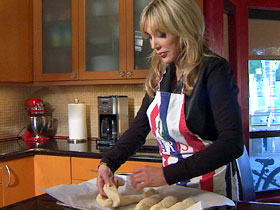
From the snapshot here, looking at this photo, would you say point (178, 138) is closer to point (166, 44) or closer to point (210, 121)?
point (210, 121)

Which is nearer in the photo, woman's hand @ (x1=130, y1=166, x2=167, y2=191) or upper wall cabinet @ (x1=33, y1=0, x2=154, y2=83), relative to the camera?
Answer: woman's hand @ (x1=130, y1=166, x2=167, y2=191)

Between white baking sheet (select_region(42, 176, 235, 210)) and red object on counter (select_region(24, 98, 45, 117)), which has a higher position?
red object on counter (select_region(24, 98, 45, 117))

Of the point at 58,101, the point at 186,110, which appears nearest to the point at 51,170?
the point at 58,101

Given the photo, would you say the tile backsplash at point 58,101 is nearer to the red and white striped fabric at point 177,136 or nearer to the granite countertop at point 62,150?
the granite countertop at point 62,150

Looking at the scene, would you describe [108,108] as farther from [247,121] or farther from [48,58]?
[247,121]

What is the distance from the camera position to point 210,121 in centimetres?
118

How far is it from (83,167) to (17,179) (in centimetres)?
42

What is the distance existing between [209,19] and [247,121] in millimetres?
926

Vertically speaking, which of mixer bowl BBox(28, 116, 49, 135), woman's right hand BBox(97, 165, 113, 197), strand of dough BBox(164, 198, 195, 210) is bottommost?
strand of dough BBox(164, 198, 195, 210)

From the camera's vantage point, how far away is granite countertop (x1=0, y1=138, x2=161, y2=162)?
2.14 metres

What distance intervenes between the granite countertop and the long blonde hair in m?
0.95

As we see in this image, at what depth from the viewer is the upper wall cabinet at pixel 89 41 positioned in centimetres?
246

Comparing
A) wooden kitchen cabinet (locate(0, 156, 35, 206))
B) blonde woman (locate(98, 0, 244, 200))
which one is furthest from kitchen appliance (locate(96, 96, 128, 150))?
blonde woman (locate(98, 0, 244, 200))

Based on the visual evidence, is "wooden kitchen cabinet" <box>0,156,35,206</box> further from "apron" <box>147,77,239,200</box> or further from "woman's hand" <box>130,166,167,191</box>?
"woman's hand" <box>130,166,167,191</box>
